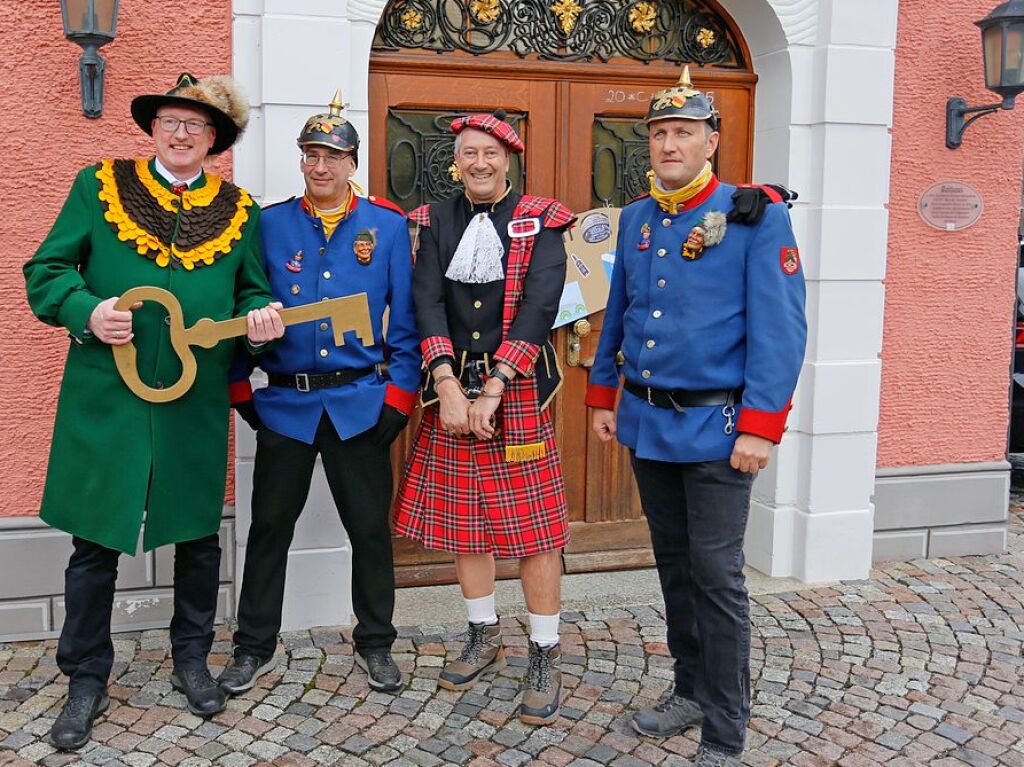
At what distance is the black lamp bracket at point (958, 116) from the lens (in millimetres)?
4902

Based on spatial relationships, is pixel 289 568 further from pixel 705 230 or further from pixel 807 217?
pixel 807 217

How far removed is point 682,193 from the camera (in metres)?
3.19

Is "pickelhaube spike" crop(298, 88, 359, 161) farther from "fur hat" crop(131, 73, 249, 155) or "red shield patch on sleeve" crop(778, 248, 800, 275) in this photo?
"red shield patch on sleeve" crop(778, 248, 800, 275)

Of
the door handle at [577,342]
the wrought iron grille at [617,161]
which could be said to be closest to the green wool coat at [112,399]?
the door handle at [577,342]

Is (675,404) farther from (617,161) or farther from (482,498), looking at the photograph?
(617,161)

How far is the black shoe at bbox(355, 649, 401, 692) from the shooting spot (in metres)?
3.69

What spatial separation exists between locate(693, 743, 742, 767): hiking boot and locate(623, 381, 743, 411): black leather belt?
1013 millimetres

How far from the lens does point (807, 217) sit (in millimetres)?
4805

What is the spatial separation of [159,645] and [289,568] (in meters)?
0.56

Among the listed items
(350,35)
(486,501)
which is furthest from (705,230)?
(350,35)

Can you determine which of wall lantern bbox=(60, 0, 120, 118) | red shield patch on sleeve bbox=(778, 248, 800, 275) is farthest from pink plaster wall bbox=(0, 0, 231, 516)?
red shield patch on sleeve bbox=(778, 248, 800, 275)

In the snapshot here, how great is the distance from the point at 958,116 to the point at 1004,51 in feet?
1.12

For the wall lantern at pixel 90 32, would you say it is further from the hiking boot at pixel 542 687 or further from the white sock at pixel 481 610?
the hiking boot at pixel 542 687

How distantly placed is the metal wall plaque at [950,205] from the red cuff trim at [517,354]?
8.22 feet
